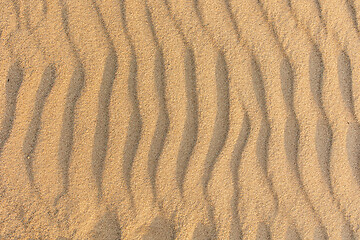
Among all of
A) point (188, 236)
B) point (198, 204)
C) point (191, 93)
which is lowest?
point (188, 236)

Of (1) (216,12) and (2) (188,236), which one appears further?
(1) (216,12)

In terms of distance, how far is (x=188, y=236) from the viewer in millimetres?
1426

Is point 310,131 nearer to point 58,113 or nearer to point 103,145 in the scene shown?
point 103,145

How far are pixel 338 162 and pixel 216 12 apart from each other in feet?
3.35

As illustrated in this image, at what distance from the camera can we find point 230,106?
1.47m

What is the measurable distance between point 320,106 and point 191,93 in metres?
0.69

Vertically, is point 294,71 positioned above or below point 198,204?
above

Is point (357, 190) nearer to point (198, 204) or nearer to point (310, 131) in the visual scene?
point (310, 131)

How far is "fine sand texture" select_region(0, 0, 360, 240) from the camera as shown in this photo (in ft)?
4.60

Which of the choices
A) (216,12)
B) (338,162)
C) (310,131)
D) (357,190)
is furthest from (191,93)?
(357,190)

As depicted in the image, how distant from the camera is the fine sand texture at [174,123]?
1.40 m

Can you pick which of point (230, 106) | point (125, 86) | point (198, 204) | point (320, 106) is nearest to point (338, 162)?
point (320, 106)

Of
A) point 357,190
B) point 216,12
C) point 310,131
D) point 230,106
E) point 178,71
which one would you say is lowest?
point 357,190

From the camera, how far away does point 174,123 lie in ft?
4.74
